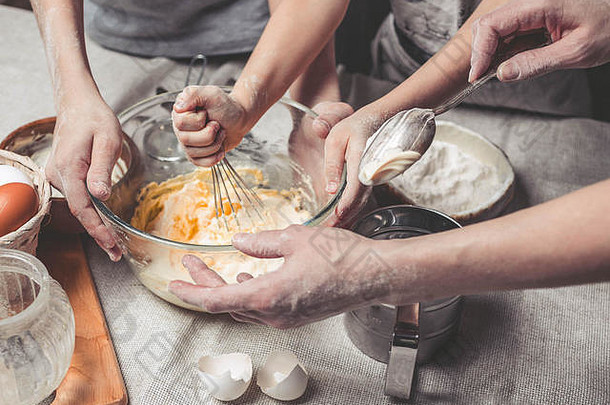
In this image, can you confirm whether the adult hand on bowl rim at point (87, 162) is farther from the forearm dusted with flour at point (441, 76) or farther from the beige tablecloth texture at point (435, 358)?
the forearm dusted with flour at point (441, 76)

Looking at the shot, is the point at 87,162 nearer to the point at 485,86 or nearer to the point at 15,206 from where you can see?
the point at 15,206

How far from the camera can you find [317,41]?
0.98 m

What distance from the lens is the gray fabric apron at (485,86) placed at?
1.17 meters

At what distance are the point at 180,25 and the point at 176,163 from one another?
40 cm

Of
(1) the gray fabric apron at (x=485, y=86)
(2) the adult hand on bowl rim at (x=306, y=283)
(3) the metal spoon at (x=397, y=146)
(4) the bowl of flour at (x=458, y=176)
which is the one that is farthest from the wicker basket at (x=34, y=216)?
(1) the gray fabric apron at (x=485, y=86)

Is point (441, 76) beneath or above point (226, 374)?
above

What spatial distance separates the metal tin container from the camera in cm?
70

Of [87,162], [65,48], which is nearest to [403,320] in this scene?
[87,162]

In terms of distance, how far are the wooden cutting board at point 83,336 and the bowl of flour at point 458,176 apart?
0.49 metres

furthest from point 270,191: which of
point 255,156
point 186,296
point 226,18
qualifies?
point 226,18

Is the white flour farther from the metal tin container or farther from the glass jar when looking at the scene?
the glass jar

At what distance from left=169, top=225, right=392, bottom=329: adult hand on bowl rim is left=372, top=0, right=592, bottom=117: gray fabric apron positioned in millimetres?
724

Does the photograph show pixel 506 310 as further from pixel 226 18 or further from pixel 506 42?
pixel 226 18

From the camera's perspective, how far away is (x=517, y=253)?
0.56 meters
